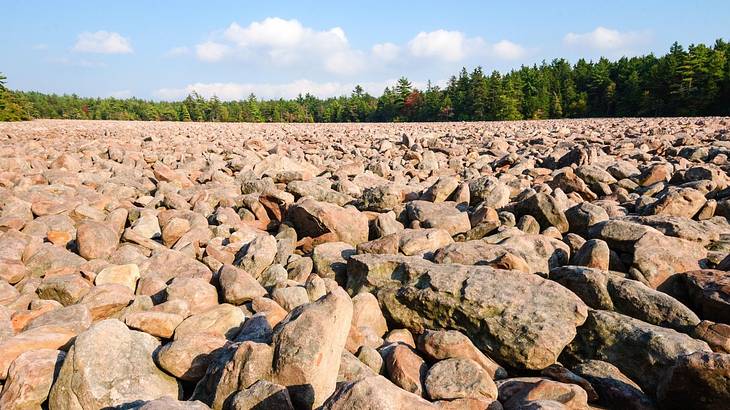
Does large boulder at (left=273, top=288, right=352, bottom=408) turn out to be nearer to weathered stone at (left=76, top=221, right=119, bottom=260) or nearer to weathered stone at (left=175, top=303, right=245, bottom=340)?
weathered stone at (left=175, top=303, right=245, bottom=340)

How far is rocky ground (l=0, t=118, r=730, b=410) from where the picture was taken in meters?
2.73

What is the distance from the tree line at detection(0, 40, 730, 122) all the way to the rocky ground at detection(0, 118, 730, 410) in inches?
2003

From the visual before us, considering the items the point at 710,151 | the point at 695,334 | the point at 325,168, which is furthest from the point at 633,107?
the point at 695,334

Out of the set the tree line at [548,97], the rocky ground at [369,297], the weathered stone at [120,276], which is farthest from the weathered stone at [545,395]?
the tree line at [548,97]

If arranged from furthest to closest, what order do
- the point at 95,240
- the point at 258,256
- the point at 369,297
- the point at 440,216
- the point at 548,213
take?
the point at 440,216 < the point at 548,213 < the point at 95,240 < the point at 258,256 < the point at 369,297

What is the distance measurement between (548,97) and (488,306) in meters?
64.6

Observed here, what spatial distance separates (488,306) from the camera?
353 cm

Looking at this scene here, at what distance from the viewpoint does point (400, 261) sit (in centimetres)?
430

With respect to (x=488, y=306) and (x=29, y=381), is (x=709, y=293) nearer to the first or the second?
(x=488, y=306)

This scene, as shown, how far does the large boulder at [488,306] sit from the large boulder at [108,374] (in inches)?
72.7

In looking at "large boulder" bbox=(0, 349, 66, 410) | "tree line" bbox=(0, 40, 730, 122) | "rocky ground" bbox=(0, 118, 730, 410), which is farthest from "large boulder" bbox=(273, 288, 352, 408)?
"tree line" bbox=(0, 40, 730, 122)

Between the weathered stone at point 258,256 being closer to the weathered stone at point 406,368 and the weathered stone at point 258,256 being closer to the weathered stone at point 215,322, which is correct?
the weathered stone at point 215,322

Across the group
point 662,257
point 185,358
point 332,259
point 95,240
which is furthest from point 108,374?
point 662,257

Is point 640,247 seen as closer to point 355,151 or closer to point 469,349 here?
point 469,349
